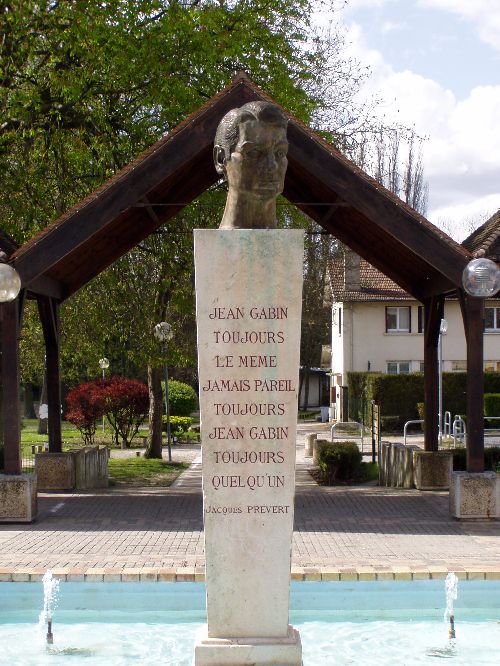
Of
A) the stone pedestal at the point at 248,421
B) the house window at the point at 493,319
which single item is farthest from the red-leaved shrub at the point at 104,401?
the house window at the point at 493,319

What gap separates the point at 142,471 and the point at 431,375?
782 centimetres

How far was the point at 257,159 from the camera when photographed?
6648mm

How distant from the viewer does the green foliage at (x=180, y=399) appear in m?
37.1

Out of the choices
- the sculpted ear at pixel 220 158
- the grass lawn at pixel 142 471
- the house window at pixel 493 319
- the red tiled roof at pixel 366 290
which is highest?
the red tiled roof at pixel 366 290

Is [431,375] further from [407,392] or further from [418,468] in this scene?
[407,392]

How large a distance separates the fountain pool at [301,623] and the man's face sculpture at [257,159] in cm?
399

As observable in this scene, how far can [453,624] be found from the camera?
891 centimetres

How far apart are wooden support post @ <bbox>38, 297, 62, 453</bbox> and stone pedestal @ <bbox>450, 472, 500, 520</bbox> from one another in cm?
752

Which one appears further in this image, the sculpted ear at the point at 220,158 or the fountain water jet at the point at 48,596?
the fountain water jet at the point at 48,596

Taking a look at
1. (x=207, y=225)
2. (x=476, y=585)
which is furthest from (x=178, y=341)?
(x=476, y=585)

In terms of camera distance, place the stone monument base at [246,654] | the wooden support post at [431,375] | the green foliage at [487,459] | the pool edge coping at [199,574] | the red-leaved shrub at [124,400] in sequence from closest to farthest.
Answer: the stone monument base at [246,654]
the pool edge coping at [199,574]
the wooden support post at [431,375]
the green foliage at [487,459]
the red-leaved shrub at [124,400]

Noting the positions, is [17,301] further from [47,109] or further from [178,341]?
[178,341]

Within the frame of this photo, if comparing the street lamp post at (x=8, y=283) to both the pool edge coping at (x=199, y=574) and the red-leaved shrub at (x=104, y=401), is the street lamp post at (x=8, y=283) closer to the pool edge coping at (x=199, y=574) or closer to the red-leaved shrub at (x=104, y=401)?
the pool edge coping at (x=199, y=574)

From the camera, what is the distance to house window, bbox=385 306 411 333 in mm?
47625
